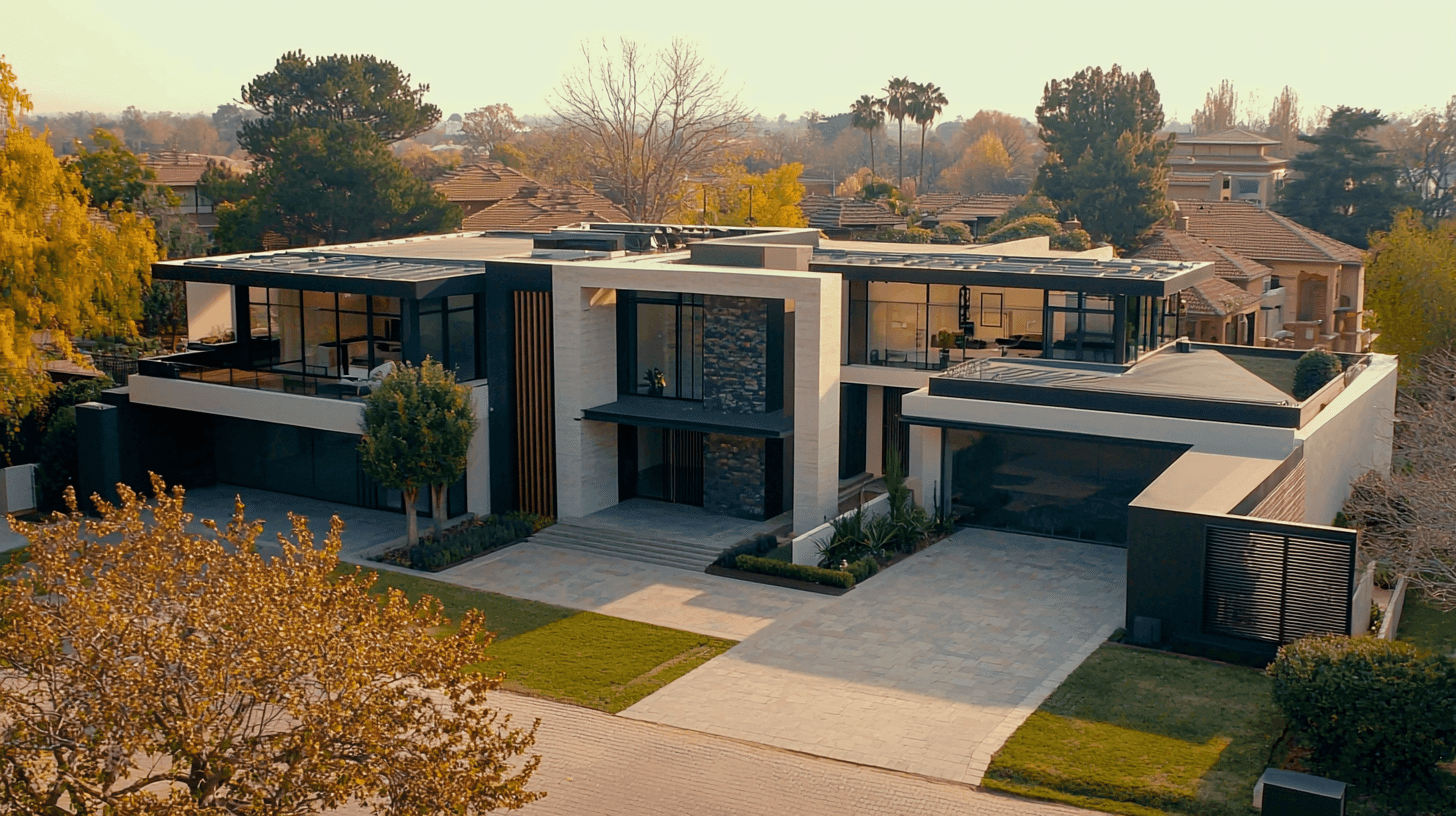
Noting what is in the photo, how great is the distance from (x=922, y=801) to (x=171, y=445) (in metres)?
23.4

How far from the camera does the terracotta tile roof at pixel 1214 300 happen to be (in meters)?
47.0

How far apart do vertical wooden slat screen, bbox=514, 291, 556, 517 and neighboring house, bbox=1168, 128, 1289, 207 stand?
5670 cm

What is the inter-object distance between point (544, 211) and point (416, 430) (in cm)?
4162

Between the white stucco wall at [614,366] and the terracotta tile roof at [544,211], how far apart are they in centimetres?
3243

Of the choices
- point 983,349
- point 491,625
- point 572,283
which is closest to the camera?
point 491,625

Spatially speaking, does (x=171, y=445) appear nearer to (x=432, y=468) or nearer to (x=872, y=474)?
(x=432, y=468)

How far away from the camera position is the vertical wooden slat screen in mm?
A: 30328

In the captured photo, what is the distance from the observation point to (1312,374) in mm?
29594

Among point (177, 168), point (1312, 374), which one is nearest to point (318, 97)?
point (177, 168)

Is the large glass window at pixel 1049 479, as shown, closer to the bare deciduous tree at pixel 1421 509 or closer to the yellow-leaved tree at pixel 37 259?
the bare deciduous tree at pixel 1421 509

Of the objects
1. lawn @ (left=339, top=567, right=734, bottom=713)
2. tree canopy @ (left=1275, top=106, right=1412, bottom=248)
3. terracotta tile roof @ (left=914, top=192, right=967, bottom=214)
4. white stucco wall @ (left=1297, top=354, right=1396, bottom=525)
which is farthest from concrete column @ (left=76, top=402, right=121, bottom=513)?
tree canopy @ (left=1275, top=106, right=1412, bottom=248)

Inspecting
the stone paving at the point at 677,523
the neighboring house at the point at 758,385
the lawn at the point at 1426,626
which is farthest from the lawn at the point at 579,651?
the lawn at the point at 1426,626

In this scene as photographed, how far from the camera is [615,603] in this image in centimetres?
2523

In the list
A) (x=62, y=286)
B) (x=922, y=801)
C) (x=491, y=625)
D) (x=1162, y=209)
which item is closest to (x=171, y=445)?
(x=62, y=286)
